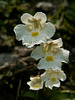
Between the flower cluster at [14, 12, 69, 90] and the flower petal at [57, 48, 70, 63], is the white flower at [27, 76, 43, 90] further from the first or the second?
the flower petal at [57, 48, 70, 63]

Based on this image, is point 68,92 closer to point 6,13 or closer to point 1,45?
point 1,45

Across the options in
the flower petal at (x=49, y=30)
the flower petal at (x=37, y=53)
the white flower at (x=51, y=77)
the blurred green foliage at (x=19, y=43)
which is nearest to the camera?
the flower petal at (x=49, y=30)

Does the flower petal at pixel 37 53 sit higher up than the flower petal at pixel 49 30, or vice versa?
the flower petal at pixel 49 30

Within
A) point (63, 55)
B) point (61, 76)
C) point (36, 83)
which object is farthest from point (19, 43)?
point (63, 55)

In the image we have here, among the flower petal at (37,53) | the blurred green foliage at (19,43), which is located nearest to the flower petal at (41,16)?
the flower petal at (37,53)

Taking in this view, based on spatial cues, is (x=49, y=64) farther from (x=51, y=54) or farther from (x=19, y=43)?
(x=19, y=43)

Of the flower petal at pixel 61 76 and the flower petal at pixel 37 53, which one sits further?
the flower petal at pixel 61 76

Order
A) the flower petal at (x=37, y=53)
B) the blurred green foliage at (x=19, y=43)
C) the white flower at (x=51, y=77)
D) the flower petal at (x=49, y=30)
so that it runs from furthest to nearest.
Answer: the blurred green foliage at (x=19, y=43) → the white flower at (x=51, y=77) → the flower petal at (x=37, y=53) → the flower petal at (x=49, y=30)

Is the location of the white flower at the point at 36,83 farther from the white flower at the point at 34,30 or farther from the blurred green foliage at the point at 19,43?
the white flower at the point at 34,30
